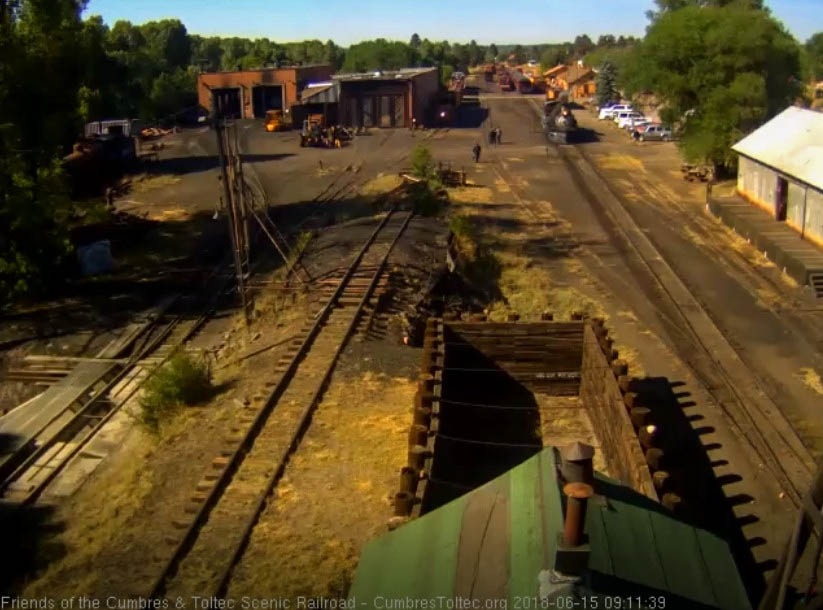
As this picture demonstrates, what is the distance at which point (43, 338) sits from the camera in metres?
18.9

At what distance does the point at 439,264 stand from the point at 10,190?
33.7 feet

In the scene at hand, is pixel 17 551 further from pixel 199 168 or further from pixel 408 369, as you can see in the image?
pixel 199 168

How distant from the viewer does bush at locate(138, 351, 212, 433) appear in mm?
13594

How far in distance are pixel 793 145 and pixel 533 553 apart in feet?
83.4

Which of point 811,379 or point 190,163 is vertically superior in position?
point 190,163

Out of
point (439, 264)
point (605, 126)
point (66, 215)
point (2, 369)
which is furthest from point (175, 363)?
point (605, 126)

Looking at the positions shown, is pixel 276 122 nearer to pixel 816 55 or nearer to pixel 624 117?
pixel 624 117

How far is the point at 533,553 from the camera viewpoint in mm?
4898

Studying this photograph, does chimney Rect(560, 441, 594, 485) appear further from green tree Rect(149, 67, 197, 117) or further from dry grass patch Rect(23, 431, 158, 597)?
green tree Rect(149, 67, 197, 117)

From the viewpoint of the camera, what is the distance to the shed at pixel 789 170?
2373cm

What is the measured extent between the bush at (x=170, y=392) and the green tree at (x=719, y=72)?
26.3 meters

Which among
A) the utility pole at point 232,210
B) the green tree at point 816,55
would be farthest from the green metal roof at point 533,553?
the green tree at point 816,55

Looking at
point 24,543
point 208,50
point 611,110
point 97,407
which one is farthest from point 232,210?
point 208,50

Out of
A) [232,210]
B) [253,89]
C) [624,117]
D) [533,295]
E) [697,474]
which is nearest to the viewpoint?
[697,474]
